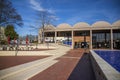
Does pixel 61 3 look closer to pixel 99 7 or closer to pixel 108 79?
pixel 99 7

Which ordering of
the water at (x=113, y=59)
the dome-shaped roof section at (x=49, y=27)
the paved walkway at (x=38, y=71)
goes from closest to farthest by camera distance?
the paved walkway at (x=38, y=71) < the water at (x=113, y=59) < the dome-shaped roof section at (x=49, y=27)

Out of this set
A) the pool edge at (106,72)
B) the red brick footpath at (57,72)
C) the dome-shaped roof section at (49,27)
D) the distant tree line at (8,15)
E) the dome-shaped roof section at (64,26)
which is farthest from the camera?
the dome-shaped roof section at (49,27)

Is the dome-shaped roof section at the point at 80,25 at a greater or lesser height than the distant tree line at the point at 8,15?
greater

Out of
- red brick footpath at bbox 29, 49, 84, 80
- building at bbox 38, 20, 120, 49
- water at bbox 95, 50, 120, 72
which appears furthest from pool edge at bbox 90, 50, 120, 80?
building at bbox 38, 20, 120, 49

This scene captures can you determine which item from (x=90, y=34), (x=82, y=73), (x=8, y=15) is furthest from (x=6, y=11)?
(x=90, y=34)

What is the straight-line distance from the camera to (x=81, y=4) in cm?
427

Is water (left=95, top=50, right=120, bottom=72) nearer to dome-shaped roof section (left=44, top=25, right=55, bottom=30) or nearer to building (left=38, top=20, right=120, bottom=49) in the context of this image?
building (left=38, top=20, right=120, bottom=49)

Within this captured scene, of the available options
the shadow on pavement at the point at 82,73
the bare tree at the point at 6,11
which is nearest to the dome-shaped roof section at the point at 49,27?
the bare tree at the point at 6,11

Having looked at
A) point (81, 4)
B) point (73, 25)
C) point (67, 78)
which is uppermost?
point (73, 25)

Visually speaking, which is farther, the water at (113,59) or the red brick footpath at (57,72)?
the water at (113,59)

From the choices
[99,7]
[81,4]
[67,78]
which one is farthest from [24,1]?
[67,78]

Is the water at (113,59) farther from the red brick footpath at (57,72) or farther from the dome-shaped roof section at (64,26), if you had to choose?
the dome-shaped roof section at (64,26)

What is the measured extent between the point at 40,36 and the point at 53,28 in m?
4.88

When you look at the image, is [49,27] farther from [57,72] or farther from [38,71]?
[57,72]
